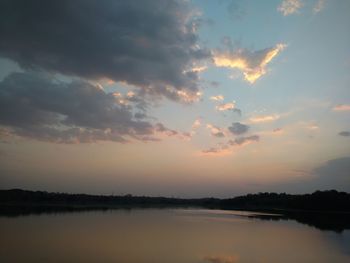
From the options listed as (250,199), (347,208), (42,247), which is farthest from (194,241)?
(250,199)

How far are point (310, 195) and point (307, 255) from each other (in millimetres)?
55942

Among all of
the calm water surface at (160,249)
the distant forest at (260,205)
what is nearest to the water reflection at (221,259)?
the calm water surface at (160,249)

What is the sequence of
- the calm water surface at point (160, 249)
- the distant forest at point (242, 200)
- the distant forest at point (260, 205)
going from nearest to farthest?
the calm water surface at point (160, 249) → the distant forest at point (260, 205) → the distant forest at point (242, 200)

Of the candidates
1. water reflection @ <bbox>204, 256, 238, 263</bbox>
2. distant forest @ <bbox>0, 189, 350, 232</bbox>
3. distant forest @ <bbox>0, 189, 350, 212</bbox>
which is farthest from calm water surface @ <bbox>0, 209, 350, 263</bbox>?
distant forest @ <bbox>0, 189, 350, 212</bbox>

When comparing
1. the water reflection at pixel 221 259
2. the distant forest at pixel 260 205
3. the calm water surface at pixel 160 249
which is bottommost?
the water reflection at pixel 221 259

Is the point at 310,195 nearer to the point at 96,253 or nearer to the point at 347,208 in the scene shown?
the point at 347,208

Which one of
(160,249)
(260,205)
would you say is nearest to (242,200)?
(260,205)

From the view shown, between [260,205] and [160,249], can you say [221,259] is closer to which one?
[160,249]

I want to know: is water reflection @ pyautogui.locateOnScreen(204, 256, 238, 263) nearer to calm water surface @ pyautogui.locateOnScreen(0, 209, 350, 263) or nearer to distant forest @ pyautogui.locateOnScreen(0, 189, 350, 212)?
calm water surface @ pyautogui.locateOnScreen(0, 209, 350, 263)

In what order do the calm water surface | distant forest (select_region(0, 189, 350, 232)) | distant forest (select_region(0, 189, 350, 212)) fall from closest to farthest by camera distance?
the calm water surface → distant forest (select_region(0, 189, 350, 232)) → distant forest (select_region(0, 189, 350, 212))

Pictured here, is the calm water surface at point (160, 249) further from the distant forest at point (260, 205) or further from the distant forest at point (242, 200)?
the distant forest at point (242, 200)

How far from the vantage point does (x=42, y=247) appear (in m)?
16.3

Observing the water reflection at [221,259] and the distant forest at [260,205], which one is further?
the distant forest at [260,205]

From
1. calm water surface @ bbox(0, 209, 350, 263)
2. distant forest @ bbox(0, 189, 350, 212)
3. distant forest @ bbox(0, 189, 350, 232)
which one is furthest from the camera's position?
distant forest @ bbox(0, 189, 350, 212)
